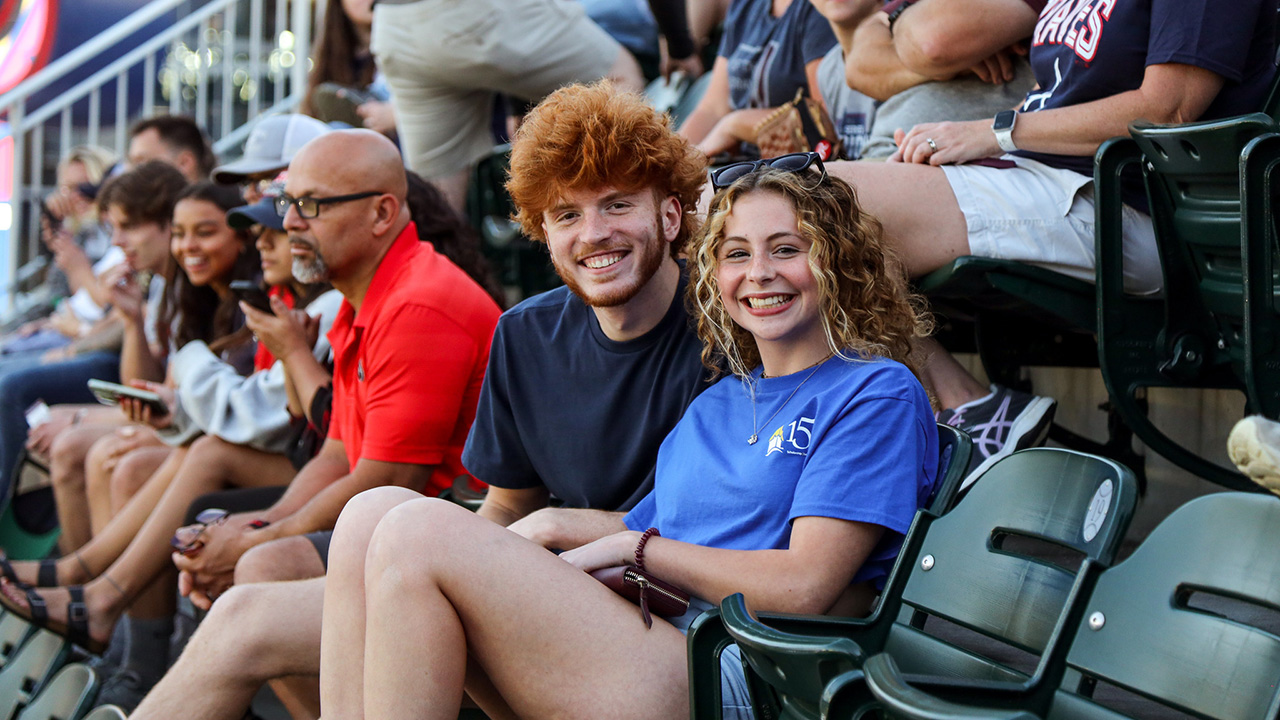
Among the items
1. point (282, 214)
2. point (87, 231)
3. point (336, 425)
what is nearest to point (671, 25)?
point (282, 214)

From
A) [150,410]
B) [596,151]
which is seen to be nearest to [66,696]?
[150,410]

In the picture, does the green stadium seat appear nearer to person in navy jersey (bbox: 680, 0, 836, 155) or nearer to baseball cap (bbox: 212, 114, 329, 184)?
person in navy jersey (bbox: 680, 0, 836, 155)

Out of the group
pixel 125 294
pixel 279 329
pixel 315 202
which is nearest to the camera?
pixel 315 202

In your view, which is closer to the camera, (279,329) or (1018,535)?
(1018,535)

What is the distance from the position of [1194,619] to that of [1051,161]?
57.0 inches

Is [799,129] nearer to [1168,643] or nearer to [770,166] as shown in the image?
[770,166]

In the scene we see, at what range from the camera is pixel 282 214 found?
131 inches

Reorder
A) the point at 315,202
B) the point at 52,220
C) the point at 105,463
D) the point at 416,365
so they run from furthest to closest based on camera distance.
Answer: the point at 52,220, the point at 105,463, the point at 315,202, the point at 416,365

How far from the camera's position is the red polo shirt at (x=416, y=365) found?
9.27ft

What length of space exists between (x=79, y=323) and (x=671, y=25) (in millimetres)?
3606

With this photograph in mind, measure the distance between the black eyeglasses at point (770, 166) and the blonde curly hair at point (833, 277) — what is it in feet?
0.05

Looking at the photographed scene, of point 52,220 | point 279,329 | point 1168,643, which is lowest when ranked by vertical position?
point 52,220

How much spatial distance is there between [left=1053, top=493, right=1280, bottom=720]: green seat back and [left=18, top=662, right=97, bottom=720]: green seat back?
274 cm

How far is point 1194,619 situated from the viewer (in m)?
1.25
